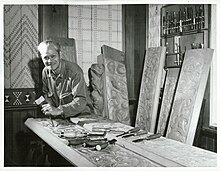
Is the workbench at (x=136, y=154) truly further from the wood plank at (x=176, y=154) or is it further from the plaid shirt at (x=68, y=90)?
the plaid shirt at (x=68, y=90)

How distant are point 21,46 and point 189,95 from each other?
264 centimetres

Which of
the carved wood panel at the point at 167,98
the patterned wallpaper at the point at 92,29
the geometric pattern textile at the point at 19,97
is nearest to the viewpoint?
the carved wood panel at the point at 167,98

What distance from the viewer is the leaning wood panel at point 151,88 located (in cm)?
451

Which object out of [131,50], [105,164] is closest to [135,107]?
[131,50]

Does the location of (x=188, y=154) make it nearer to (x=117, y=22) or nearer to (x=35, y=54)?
(x=35, y=54)

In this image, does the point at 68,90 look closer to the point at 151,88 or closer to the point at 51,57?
the point at 51,57

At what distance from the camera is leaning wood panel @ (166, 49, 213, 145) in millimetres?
3596

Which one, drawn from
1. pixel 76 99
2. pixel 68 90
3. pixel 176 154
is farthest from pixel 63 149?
pixel 68 90

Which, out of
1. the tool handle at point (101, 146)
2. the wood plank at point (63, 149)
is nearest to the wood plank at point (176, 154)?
the tool handle at point (101, 146)

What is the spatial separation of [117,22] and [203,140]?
2.62 meters

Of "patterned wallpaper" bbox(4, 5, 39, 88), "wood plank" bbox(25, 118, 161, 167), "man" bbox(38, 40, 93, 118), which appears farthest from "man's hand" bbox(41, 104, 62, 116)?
"patterned wallpaper" bbox(4, 5, 39, 88)

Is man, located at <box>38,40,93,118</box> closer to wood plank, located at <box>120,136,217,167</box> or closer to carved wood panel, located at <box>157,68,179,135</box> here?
carved wood panel, located at <box>157,68,179,135</box>

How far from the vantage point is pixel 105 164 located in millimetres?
2066

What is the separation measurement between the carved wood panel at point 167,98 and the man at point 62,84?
3.67 ft
